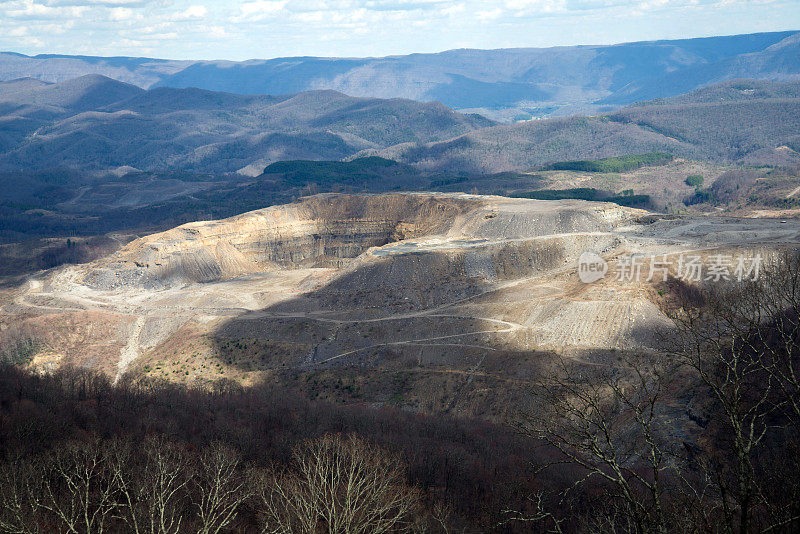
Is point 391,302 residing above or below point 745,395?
below

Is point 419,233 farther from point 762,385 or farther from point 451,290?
point 762,385

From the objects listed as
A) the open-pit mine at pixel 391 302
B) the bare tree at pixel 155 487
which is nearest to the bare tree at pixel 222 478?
the bare tree at pixel 155 487

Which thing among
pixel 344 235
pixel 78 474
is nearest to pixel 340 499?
pixel 78 474

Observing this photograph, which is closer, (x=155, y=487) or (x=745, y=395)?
(x=155, y=487)

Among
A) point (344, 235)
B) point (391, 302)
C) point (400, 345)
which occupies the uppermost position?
point (391, 302)

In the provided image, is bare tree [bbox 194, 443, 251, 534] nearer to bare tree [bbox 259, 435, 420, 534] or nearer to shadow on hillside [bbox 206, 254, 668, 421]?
bare tree [bbox 259, 435, 420, 534]

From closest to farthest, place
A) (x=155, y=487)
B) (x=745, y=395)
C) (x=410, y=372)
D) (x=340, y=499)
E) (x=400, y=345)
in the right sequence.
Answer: (x=155, y=487) → (x=340, y=499) → (x=745, y=395) → (x=410, y=372) → (x=400, y=345)

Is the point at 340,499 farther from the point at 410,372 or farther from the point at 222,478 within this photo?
the point at 410,372
